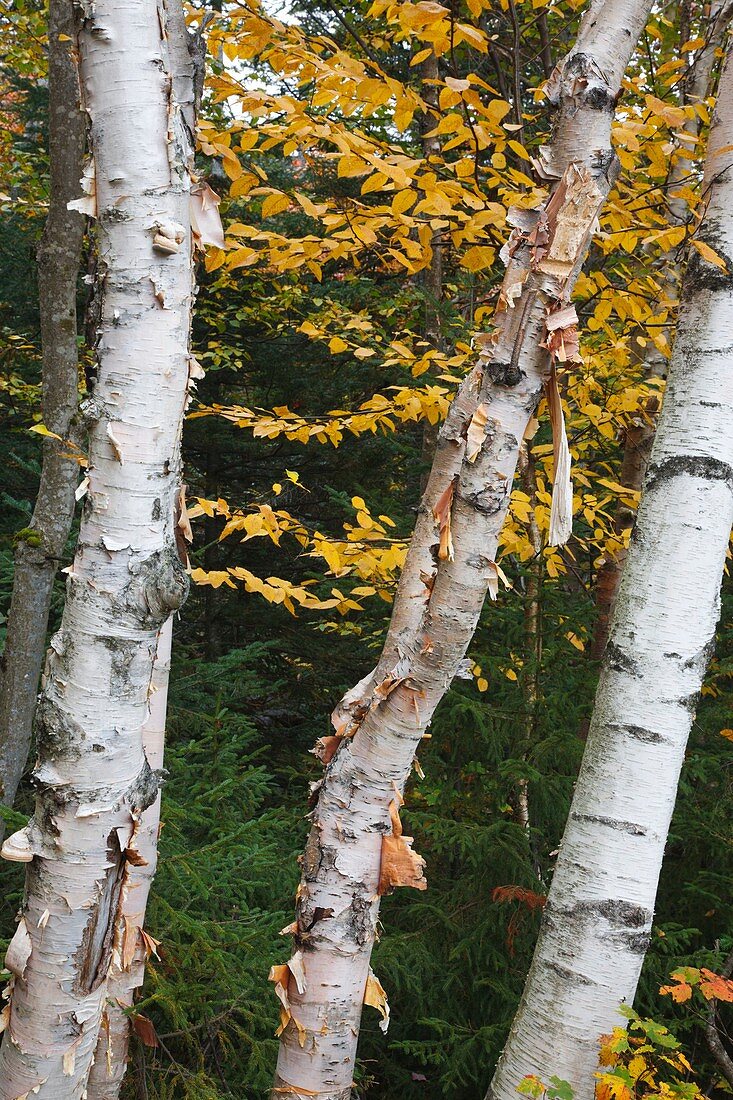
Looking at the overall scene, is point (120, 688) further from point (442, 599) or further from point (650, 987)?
point (650, 987)

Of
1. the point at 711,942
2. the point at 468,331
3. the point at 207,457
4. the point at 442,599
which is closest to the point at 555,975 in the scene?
the point at 442,599

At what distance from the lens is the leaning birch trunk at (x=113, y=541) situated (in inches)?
51.8

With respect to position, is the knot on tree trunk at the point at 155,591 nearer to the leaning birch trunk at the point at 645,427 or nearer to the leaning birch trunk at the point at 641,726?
the leaning birch trunk at the point at 641,726

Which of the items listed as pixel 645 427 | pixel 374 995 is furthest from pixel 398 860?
pixel 645 427

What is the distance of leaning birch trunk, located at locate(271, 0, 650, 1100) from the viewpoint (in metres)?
1.57

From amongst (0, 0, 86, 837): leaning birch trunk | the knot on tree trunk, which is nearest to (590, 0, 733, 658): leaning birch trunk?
(0, 0, 86, 837): leaning birch trunk

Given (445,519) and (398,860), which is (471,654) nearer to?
(398,860)

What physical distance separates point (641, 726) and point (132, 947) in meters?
1.36

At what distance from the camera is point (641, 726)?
1880 millimetres

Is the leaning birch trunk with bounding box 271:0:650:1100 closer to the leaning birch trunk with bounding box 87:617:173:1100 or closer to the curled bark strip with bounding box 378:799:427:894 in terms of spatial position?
the curled bark strip with bounding box 378:799:427:894

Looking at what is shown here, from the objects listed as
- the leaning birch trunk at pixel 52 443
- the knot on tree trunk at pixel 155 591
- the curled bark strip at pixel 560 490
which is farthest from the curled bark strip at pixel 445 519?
the leaning birch trunk at pixel 52 443

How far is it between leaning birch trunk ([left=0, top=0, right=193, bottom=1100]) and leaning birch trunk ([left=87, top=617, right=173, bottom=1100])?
2.11ft

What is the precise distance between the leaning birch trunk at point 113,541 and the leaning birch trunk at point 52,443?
75.9 inches

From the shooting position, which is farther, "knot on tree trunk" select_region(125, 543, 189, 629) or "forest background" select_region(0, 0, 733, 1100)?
"forest background" select_region(0, 0, 733, 1100)
